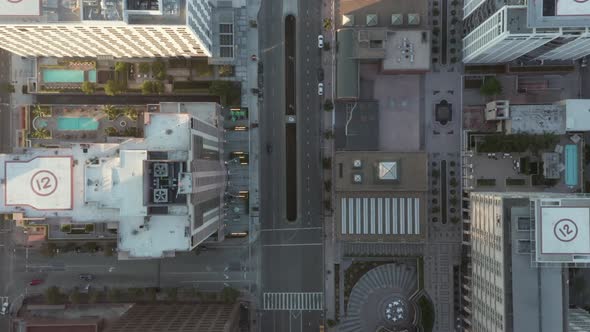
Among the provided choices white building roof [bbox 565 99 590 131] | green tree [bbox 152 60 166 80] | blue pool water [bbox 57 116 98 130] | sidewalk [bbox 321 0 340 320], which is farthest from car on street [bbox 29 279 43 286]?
white building roof [bbox 565 99 590 131]

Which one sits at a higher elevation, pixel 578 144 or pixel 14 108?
pixel 14 108

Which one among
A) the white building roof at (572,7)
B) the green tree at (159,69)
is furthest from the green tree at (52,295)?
the white building roof at (572,7)

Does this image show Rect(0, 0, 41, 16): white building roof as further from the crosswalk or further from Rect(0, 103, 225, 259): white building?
the crosswalk

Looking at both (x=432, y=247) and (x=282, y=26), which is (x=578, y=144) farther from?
(x=282, y=26)

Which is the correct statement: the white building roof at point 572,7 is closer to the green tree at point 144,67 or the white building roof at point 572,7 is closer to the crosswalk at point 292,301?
the crosswalk at point 292,301

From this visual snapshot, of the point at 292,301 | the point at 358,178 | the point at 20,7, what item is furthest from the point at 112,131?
the point at 292,301

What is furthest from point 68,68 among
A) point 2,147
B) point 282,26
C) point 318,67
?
point 318,67
